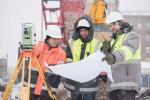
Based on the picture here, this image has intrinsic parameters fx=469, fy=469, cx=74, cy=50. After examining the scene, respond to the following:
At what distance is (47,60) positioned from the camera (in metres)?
5.20

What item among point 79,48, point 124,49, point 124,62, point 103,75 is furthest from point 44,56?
point 124,49

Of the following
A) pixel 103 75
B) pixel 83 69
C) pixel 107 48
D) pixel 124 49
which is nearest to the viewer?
pixel 124 49

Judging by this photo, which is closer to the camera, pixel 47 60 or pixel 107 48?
pixel 107 48

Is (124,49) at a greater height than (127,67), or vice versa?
(124,49)

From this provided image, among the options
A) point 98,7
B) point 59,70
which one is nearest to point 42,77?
point 59,70

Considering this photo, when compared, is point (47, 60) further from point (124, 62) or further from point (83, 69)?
point (124, 62)

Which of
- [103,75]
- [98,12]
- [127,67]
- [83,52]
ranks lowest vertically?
[103,75]

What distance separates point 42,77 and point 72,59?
0.39 metres

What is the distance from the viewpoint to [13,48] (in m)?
8.23

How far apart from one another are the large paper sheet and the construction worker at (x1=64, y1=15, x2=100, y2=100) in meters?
0.11

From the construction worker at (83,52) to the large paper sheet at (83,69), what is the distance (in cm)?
11

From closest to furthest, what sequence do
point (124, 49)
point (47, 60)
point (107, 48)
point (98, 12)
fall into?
point (124, 49) < point (107, 48) < point (47, 60) < point (98, 12)

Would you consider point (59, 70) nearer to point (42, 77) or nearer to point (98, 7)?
point (42, 77)

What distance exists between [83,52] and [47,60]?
42cm
